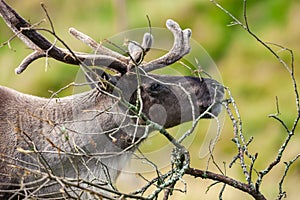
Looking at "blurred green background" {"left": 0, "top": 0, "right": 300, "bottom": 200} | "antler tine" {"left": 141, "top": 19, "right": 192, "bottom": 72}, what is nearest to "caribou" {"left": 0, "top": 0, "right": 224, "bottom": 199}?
"antler tine" {"left": 141, "top": 19, "right": 192, "bottom": 72}

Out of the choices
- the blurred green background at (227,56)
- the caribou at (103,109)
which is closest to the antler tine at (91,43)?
the caribou at (103,109)

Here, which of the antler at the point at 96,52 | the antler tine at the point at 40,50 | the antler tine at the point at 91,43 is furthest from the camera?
the antler tine at the point at 91,43

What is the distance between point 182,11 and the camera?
11.8 metres

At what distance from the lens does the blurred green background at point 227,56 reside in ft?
30.6

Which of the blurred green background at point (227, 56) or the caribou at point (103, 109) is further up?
the blurred green background at point (227, 56)

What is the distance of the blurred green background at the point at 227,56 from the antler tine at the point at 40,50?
354 centimetres

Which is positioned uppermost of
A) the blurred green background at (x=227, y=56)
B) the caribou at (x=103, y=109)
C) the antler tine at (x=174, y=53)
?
the blurred green background at (x=227, y=56)

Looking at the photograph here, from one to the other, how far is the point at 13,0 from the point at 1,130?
28.2 feet

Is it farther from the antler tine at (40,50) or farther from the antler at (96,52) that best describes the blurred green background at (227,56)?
the antler tine at (40,50)

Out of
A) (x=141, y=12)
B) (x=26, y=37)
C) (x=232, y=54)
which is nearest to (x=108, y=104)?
(x=26, y=37)

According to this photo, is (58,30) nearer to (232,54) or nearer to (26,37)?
(232,54)

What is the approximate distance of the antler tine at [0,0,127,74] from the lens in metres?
4.64

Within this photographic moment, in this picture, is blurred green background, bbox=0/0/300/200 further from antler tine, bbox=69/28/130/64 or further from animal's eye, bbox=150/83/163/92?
antler tine, bbox=69/28/130/64

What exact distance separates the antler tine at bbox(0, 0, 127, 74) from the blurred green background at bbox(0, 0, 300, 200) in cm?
354
